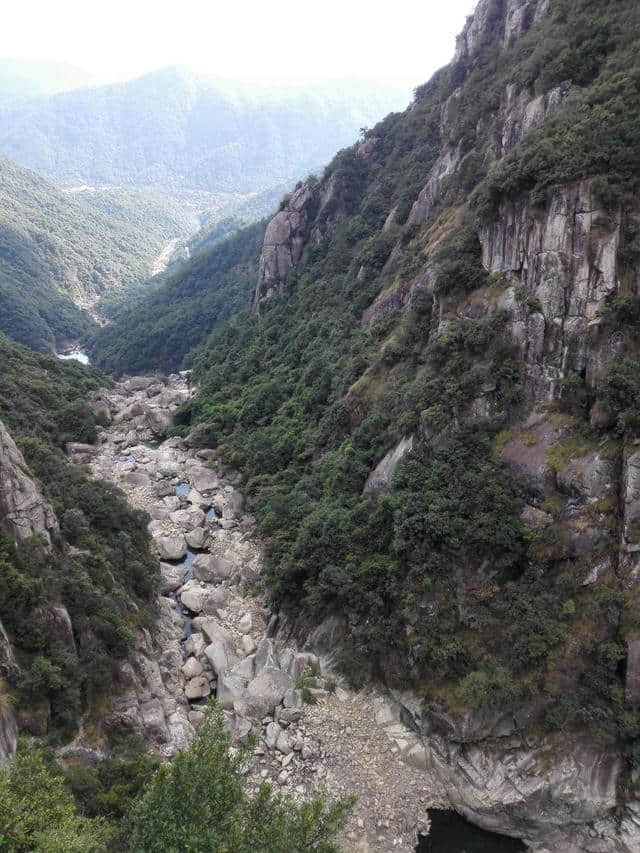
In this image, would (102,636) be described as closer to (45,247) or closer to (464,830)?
(464,830)

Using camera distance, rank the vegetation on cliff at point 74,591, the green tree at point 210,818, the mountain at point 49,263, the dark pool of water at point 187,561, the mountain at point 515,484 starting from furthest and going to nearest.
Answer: the mountain at point 49,263 → the dark pool of water at point 187,561 → the mountain at point 515,484 → the vegetation on cliff at point 74,591 → the green tree at point 210,818

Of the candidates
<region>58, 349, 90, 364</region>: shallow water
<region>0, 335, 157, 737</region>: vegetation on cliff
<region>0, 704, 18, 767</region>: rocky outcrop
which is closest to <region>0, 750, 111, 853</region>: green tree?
<region>0, 704, 18, 767</region>: rocky outcrop

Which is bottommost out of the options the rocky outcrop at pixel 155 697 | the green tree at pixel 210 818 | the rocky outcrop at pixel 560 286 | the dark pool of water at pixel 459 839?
the dark pool of water at pixel 459 839

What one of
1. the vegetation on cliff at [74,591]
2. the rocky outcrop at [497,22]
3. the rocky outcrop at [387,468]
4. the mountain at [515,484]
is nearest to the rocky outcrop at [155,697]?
the vegetation on cliff at [74,591]

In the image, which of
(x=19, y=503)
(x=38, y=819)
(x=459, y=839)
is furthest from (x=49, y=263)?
(x=459, y=839)

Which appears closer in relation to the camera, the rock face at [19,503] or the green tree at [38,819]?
the green tree at [38,819]

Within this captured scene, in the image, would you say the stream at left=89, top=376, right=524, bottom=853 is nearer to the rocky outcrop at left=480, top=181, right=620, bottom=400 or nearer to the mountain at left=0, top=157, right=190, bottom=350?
the rocky outcrop at left=480, top=181, right=620, bottom=400

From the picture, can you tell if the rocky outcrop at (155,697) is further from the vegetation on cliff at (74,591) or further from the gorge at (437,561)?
the vegetation on cliff at (74,591)

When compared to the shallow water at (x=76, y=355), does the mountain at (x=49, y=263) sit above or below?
above
